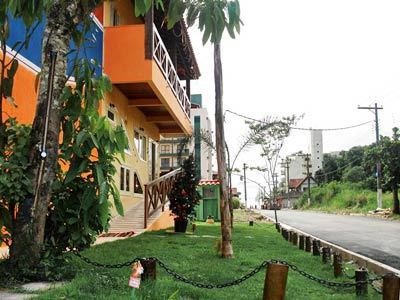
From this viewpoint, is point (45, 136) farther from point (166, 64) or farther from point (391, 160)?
point (391, 160)

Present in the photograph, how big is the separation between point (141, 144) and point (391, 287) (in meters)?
16.9

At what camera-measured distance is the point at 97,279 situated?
5875 mm

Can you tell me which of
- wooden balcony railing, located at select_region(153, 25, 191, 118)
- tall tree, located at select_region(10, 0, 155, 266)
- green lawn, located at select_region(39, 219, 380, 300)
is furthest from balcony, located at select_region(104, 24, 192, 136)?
tall tree, located at select_region(10, 0, 155, 266)

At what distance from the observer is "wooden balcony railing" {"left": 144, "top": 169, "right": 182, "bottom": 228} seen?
15333mm

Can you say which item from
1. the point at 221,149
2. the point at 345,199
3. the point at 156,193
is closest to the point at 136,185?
the point at 156,193

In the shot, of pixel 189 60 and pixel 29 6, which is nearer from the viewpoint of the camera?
pixel 29 6

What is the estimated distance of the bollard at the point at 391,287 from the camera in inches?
234

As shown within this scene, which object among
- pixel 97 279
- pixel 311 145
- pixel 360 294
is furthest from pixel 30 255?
pixel 311 145

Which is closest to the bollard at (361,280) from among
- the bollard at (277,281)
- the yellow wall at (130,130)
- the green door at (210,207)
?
the bollard at (277,281)

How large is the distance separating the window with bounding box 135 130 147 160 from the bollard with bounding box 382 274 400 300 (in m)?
15.3

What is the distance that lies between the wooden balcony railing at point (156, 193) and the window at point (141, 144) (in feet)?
8.47

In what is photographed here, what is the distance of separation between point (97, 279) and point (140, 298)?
0.91 metres

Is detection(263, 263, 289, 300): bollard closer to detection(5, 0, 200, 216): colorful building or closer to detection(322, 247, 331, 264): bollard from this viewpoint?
detection(322, 247, 331, 264): bollard

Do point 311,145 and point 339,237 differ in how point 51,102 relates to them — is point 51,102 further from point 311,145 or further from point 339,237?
point 311,145
